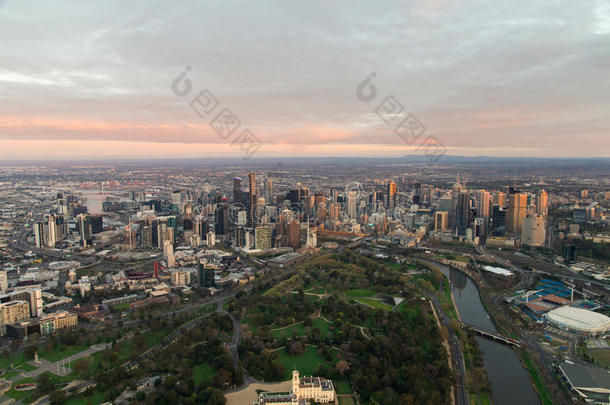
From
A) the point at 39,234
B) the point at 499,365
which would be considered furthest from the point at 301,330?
the point at 39,234

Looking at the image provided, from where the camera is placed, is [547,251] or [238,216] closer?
[547,251]

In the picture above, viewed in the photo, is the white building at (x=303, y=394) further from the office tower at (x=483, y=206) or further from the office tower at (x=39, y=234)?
the office tower at (x=483, y=206)

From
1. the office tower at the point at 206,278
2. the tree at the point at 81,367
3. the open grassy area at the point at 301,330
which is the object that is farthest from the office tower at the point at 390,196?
the tree at the point at 81,367

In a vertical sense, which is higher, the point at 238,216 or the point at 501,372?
the point at 238,216

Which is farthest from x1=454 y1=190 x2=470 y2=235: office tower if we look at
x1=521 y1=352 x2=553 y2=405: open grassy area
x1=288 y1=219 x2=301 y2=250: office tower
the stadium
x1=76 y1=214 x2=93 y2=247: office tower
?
x1=76 y1=214 x2=93 y2=247: office tower

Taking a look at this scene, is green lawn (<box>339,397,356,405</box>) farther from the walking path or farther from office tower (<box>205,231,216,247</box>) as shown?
office tower (<box>205,231,216,247</box>)

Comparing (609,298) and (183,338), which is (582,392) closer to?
(609,298)

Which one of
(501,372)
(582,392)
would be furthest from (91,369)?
(582,392)
